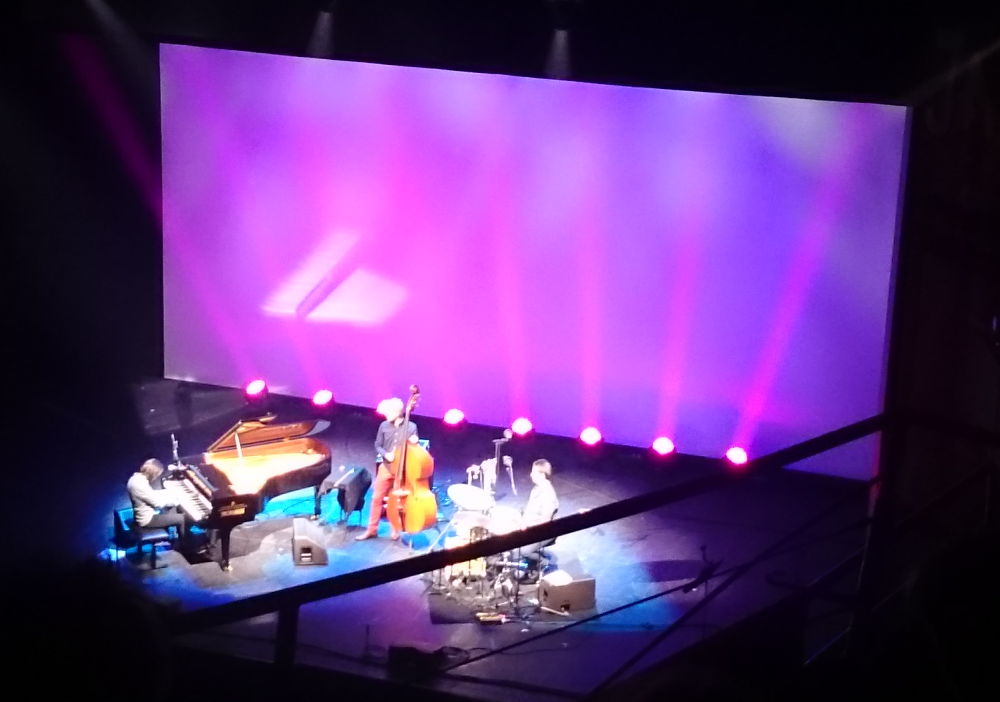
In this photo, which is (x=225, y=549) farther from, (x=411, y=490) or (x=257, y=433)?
(x=411, y=490)

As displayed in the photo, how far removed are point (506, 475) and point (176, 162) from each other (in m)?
3.62

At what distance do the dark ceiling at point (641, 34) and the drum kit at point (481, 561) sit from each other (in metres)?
2.85

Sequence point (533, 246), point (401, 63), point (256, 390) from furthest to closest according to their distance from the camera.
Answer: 1. point (256, 390)
2. point (533, 246)
3. point (401, 63)

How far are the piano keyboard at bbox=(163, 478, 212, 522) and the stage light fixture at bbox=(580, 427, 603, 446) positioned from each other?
3132 mm

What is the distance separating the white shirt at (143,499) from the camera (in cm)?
604

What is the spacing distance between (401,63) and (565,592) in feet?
13.2

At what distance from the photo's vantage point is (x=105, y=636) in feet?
5.45

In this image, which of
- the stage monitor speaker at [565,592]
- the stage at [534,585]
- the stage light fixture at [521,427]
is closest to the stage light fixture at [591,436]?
the stage at [534,585]

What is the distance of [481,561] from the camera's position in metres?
6.16

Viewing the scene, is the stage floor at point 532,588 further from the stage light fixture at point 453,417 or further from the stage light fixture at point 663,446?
the stage light fixture at point 453,417

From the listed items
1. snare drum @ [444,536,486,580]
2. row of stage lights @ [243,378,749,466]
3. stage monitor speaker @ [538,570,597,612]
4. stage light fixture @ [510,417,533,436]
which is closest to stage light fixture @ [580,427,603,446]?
row of stage lights @ [243,378,749,466]

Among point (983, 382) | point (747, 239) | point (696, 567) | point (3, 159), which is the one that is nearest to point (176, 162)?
point (3, 159)

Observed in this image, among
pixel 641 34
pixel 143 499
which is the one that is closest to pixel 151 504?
pixel 143 499

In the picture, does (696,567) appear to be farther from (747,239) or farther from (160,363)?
(160,363)
